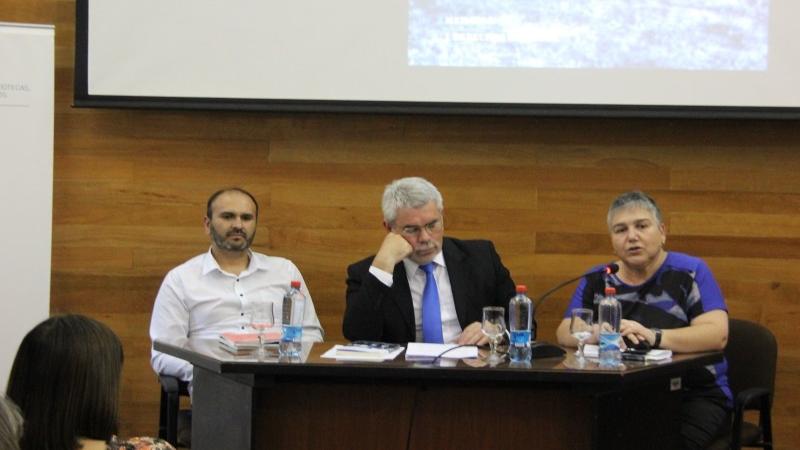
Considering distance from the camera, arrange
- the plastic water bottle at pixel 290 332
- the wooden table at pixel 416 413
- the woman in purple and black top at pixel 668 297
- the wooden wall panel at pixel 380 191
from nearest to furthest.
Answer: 1. the wooden table at pixel 416 413
2. the plastic water bottle at pixel 290 332
3. the woman in purple and black top at pixel 668 297
4. the wooden wall panel at pixel 380 191

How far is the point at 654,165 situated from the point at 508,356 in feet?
5.34

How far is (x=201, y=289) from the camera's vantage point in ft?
13.0

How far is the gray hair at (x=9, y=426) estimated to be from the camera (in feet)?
4.73

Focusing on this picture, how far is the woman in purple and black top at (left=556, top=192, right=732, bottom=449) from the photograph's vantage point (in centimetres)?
338

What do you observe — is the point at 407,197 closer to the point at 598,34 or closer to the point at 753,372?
the point at 598,34

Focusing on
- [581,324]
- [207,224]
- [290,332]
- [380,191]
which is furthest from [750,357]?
[207,224]

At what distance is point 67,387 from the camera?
1759 mm

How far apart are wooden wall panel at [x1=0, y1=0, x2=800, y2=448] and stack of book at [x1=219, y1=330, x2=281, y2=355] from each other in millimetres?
1141

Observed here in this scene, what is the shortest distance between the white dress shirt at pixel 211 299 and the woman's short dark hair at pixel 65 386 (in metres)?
2.07

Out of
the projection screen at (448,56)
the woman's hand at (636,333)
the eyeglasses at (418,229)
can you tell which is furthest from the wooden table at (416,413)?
the projection screen at (448,56)

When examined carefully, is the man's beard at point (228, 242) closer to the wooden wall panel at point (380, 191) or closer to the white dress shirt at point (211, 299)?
the white dress shirt at point (211, 299)

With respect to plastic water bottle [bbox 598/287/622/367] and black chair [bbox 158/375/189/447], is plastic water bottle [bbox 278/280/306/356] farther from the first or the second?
plastic water bottle [bbox 598/287/622/367]

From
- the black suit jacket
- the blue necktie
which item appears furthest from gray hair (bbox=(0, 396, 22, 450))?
the blue necktie

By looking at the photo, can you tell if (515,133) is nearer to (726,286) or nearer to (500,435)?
(726,286)
